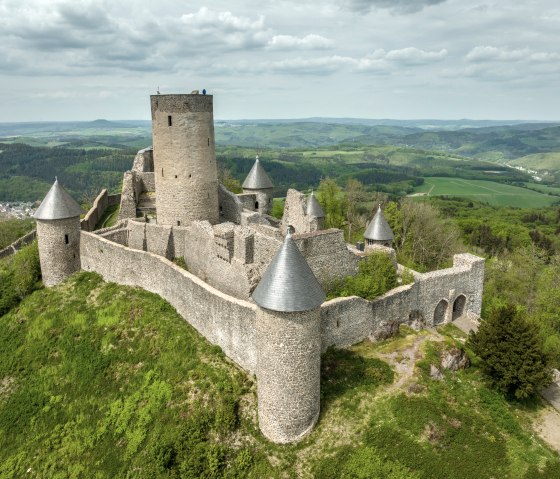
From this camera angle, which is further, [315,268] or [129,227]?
[129,227]

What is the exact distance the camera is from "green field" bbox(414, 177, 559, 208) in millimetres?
123394

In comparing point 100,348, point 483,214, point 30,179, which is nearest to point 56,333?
point 100,348

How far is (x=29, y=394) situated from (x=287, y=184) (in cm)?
13228

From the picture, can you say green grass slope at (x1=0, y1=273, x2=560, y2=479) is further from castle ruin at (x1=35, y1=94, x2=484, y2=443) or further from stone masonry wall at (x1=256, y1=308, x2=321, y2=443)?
castle ruin at (x1=35, y1=94, x2=484, y2=443)

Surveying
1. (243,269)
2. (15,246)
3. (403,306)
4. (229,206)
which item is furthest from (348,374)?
(15,246)

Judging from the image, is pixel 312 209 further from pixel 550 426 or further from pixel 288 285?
pixel 550 426

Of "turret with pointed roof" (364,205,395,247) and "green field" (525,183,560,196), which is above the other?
"turret with pointed roof" (364,205,395,247)

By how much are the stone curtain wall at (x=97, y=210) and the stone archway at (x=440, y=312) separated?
20336 mm

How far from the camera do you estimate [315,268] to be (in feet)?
61.7

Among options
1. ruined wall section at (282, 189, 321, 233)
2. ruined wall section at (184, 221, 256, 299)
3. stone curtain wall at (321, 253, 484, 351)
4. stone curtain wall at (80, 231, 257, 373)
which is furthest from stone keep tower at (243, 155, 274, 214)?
stone curtain wall at (321, 253, 484, 351)

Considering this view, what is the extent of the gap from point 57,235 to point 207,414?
45.7 ft

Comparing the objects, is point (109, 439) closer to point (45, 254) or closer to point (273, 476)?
point (273, 476)

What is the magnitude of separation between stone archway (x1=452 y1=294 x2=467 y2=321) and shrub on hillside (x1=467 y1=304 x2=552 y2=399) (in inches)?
220

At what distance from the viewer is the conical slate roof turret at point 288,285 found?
13344 mm
